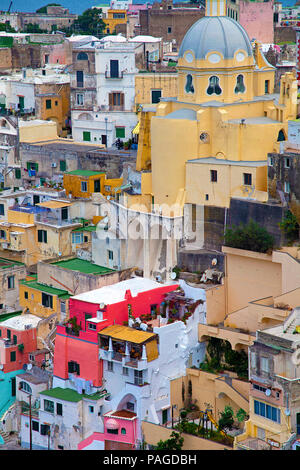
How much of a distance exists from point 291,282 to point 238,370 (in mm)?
4161

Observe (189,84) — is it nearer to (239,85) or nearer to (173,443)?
(239,85)

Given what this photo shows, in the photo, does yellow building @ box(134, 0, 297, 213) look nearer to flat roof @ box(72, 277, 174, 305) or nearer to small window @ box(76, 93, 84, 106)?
flat roof @ box(72, 277, 174, 305)

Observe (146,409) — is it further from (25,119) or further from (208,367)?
(25,119)

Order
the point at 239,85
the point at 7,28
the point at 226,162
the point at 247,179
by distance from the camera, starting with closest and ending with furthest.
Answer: the point at 247,179 → the point at 226,162 → the point at 239,85 → the point at 7,28

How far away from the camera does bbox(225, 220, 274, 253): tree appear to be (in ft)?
159

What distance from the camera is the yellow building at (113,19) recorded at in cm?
9784

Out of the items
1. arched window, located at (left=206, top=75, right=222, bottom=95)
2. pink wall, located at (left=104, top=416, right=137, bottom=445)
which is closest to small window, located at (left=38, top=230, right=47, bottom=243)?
arched window, located at (left=206, top=75, right=222, bottom=95)

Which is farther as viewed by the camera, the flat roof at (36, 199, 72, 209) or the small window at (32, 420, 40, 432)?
the flat roof at (36, 199, 72, 209)

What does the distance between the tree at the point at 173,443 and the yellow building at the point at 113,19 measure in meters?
56.8

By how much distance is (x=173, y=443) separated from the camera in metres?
44.8

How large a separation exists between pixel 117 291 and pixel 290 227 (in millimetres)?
7726

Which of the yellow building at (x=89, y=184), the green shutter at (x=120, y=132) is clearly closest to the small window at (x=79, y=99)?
the green shutter at (x=120, y=132)

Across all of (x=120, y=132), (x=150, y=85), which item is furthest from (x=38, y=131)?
(x=150, y=85)

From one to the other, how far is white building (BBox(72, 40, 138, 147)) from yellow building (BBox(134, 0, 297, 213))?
10.6 meters
